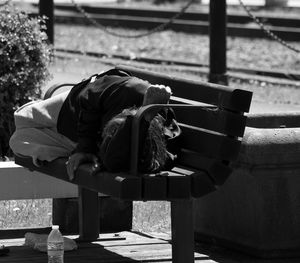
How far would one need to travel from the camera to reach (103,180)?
510cm

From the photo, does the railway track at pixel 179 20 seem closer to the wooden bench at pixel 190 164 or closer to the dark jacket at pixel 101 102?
the wooden bench at pixel 190 164

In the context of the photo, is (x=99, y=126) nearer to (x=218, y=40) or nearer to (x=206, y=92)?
(x=206, y=92)

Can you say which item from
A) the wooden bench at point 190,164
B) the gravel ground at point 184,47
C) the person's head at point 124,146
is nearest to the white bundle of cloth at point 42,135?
the wooden bench at point 190,164

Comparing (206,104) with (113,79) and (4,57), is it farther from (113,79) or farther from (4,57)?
(4,57)

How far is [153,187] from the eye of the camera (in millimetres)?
4973

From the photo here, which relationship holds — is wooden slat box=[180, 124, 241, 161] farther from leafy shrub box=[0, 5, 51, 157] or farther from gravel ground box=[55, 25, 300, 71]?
gravel ground box=[55, 25, 300, 71]

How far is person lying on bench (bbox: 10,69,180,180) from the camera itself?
5.06 meters

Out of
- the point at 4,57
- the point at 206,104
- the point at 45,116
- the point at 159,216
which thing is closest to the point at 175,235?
the point at 206,104

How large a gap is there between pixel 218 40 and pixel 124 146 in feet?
23.3

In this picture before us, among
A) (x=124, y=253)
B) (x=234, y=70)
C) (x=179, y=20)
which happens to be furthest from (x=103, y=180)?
(x=179, y=20)

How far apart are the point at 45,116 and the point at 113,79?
21.6 inches

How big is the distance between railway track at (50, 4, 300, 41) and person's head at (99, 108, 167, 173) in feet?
37.9

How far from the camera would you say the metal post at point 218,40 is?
39.0ft

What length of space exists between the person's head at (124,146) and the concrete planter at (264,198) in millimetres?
570
